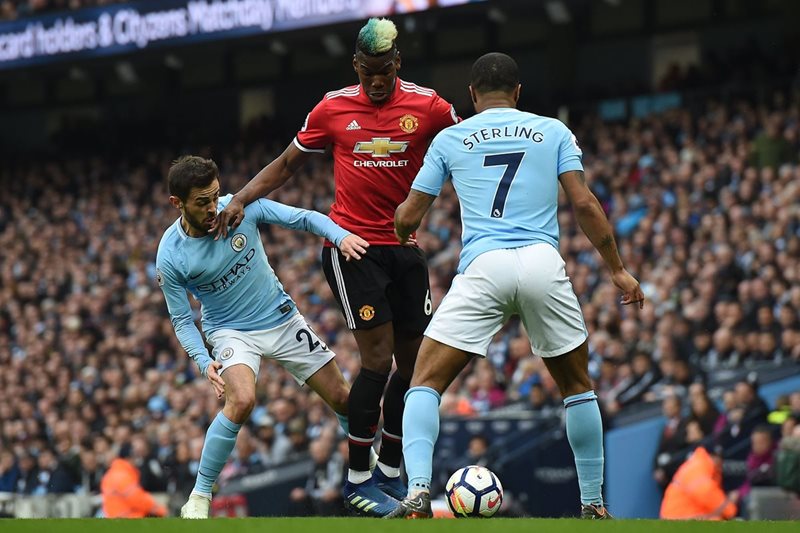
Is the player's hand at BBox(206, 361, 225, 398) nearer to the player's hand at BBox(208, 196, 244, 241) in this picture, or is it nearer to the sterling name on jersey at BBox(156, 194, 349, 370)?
the sterling name on jersey at BBox(156, 194, 349, 370)

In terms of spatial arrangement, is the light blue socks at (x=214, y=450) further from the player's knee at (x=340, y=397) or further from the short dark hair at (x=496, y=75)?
the short dark hair at (x=496, y=75)

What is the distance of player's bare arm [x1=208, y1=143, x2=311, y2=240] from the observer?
7.21 metres

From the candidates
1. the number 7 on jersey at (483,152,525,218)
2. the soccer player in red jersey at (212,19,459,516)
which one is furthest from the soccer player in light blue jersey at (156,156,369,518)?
the number 7 on jersey at (483,152,525,218)

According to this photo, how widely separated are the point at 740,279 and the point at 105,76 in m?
18.4

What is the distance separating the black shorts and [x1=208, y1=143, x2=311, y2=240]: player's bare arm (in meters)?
0.51

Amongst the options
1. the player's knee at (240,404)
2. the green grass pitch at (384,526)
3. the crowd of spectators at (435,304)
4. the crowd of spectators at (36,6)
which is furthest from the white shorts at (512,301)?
the crowd of spectators at (36,6)

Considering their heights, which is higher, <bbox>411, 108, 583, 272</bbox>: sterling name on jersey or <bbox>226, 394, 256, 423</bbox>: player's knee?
<bbox>411, 108, 583, 272</bbox>: sterling name on jersey

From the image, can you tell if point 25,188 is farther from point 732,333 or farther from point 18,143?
point 732,333

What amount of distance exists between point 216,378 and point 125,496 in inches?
345

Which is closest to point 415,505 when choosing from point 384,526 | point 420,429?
point 420,429

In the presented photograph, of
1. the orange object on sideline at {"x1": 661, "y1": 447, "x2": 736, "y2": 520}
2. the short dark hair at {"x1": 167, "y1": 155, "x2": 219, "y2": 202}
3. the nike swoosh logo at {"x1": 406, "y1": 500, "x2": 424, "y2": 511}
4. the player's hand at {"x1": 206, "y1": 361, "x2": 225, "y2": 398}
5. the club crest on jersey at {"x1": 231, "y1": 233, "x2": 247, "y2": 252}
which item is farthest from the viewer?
the orange object on sideline at {"x1": 661, "y1": 447, "x2": 736, "y2": 520}

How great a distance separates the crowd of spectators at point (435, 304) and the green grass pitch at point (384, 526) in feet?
22.6

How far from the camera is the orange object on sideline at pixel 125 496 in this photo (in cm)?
1466

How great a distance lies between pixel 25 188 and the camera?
26656 millimetres
